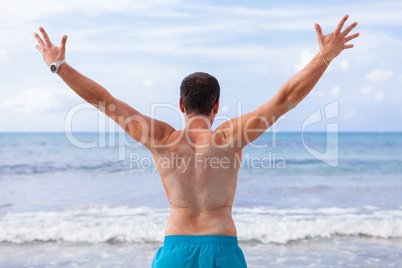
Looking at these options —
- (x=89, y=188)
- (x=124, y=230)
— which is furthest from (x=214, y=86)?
(x=89, y=188)

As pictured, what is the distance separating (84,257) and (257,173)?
975cm

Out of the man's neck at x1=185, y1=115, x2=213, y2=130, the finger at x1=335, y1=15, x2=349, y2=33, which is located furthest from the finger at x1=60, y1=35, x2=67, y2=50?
the finger at x1=335, y1=15, x2=349, y2=33

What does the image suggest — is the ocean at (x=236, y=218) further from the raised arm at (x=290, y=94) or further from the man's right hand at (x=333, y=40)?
the man's right hand at (x=333, y=40)

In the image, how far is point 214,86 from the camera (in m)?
2.45

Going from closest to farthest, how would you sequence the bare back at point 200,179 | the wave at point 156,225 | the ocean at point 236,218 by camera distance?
the bare back at point 200,179 < the ocean at point 236,218 < the wave at point 156,225

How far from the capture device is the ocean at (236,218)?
623cm

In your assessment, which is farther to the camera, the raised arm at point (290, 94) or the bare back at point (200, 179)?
the bare back at point (200, 179)

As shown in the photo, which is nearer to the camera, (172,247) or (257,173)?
(172,247)

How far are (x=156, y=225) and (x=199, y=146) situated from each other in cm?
565

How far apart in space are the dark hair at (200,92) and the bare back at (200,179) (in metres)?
0.14

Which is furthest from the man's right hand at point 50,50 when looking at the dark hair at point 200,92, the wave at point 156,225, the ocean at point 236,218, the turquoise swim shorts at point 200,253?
the wave at point 156,225

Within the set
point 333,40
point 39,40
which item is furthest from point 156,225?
point 333,40

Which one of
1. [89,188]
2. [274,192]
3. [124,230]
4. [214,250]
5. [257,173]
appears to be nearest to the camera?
[214,250]

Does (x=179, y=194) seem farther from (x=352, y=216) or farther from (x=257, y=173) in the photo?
(x=257, y=173)
